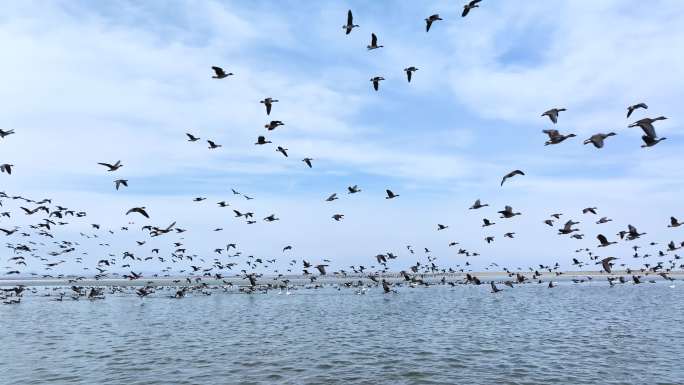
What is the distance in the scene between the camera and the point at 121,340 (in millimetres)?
30188

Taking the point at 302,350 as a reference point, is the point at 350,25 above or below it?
above

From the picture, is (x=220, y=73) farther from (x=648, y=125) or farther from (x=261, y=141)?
(x=648, y=125)

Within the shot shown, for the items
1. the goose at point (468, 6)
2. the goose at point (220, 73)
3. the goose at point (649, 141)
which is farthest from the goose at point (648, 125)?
the goose at point (220, 73)

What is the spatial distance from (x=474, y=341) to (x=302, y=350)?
10220 mm

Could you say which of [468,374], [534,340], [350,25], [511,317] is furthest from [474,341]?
[350,25]

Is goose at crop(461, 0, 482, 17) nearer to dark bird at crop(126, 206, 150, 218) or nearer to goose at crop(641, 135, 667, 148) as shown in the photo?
goose at crop(641, 135, 667, 148)

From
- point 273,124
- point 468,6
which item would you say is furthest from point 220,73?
point 468,6

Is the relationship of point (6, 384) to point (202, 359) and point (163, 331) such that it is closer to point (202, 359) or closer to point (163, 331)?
point (202, 359)

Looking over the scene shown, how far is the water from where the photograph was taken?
20062mm

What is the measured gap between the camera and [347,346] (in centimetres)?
2714

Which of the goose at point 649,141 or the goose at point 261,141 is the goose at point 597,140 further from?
the goose at point 261,141

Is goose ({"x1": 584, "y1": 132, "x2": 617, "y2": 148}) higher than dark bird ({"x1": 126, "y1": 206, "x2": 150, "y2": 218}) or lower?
higher

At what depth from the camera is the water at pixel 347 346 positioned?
20.1m

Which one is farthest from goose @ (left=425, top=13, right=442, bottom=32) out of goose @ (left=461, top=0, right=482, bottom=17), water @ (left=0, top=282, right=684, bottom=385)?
water @ (left=0, top=282, right=684, bottom=385)
